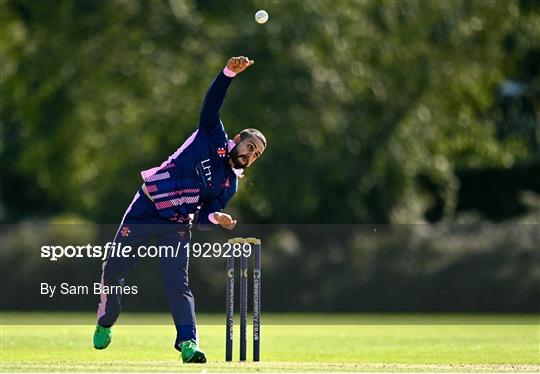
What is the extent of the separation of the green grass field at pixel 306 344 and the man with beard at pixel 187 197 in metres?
0.45

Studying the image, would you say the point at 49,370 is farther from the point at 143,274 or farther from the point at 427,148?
the point at 427,148

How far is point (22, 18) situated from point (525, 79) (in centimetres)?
1104

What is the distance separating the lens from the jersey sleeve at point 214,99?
33.5ft

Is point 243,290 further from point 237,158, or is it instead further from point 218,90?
point 218,90

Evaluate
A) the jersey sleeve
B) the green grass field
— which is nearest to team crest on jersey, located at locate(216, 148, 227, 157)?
the jersey sleeve

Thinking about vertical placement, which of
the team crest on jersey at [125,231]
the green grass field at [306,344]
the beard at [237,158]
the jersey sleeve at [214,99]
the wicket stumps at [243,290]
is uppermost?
the jersey sleeve at [214,99]

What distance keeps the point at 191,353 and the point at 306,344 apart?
4617 millimetres

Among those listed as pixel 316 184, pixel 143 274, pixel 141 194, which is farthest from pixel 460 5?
pixel 141 194

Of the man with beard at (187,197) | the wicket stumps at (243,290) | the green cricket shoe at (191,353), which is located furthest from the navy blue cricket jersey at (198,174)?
the green cricket shoe at (191,353)

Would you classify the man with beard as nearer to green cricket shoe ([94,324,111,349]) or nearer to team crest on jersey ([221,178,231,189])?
team crest on jersey ([221,178,231,189])

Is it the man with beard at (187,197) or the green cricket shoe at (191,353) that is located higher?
the man with beard at (187,197)

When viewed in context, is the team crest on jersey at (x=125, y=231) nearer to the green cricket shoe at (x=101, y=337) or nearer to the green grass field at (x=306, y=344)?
the green cricket shoe at (x=101, y=337)

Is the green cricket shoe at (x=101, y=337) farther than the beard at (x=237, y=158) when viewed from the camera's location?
Yes

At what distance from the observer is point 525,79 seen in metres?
31.4
